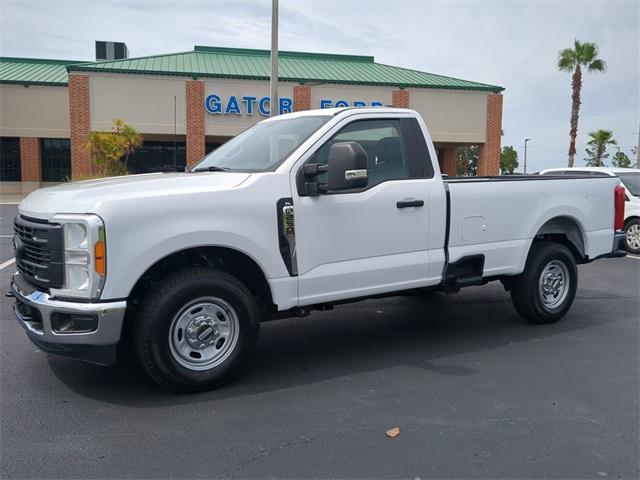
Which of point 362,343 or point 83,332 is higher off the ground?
point 83,332

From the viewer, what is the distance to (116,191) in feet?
13.3

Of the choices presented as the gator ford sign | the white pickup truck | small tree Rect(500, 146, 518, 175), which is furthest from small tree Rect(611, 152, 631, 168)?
the white pickup truck

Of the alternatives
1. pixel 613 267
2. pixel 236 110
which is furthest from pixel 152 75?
pixel 613 267

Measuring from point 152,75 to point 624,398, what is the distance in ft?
95.7

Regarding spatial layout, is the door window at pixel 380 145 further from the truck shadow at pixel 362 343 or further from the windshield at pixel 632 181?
the windshield at pixel 632 181

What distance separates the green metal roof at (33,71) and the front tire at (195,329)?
3579 cm

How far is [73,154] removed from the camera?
30109 mm

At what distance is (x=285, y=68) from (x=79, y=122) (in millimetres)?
11194

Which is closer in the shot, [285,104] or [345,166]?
[345,166]

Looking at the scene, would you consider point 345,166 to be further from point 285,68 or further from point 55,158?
point 55,158

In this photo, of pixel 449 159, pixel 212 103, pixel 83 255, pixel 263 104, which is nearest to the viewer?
pixel 83 255

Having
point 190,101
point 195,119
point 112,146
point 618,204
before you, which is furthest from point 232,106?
point 618,204

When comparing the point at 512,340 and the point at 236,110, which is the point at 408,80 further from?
the point at 512,340

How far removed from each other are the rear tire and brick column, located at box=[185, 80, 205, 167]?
25508 millimetres
